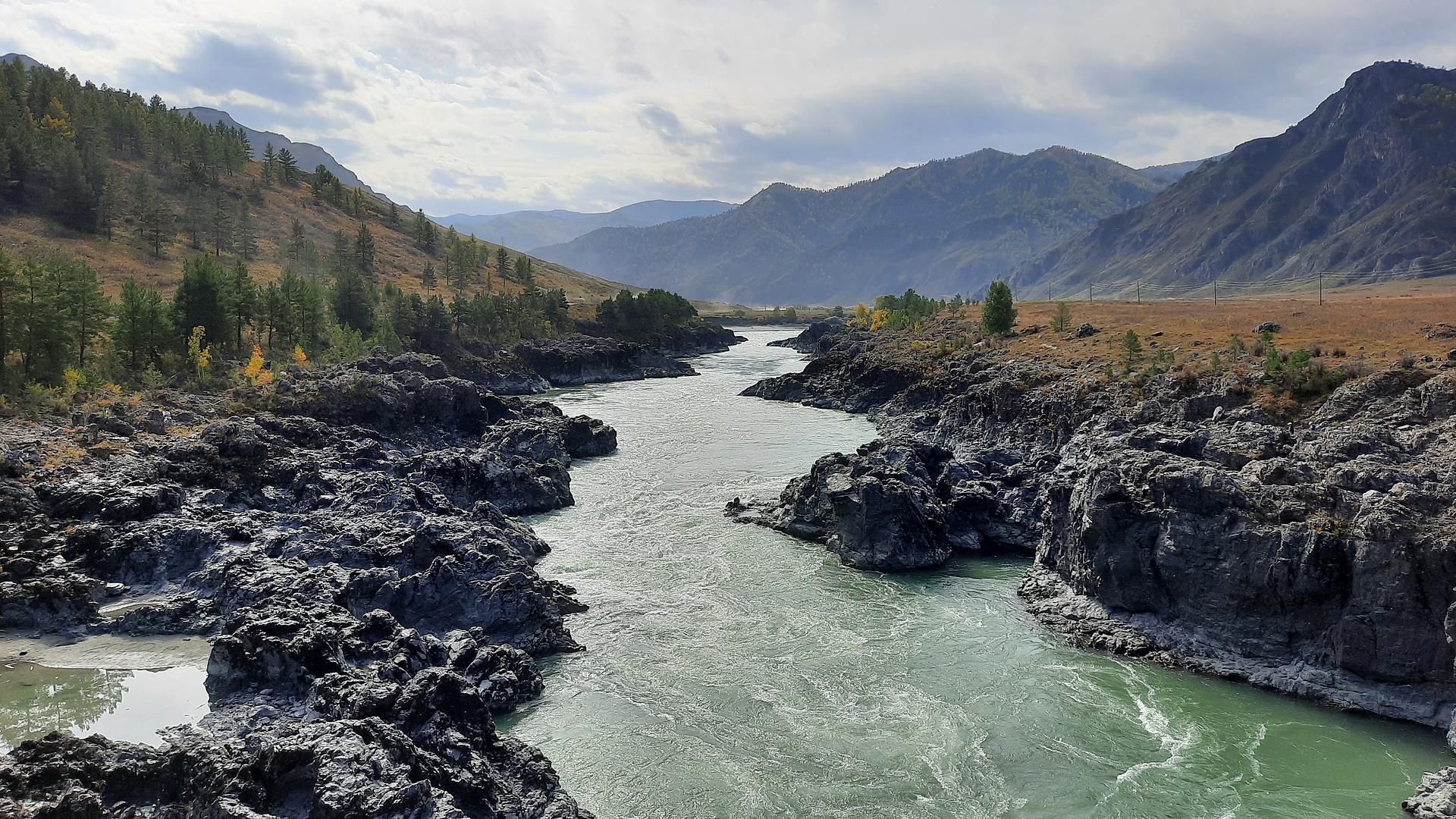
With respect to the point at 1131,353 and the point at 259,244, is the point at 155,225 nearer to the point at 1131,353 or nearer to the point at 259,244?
the point at 259,244

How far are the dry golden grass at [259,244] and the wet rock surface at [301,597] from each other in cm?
5639

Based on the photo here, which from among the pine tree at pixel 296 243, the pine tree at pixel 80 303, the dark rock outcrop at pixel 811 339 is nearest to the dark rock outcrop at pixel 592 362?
the dark rock outcrop at pixel 811 339

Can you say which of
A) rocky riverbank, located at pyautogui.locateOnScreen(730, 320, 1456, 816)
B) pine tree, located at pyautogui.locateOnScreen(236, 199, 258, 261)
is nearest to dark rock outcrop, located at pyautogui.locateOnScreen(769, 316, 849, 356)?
pine tree, located at pyautogui.locateOnScreen(236, 199, 258, 261)

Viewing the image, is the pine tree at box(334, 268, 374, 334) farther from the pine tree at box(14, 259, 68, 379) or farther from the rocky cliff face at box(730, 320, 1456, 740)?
the rocky cliff face at box(730, 320, 1456, 740)

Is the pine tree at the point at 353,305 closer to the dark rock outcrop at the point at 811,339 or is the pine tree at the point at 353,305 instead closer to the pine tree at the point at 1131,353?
the pine tree at the point at 1131,353

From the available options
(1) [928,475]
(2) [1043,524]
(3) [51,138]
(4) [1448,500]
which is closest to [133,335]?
(1) [928,475]

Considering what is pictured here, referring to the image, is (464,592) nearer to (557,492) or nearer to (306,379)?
(557,492)

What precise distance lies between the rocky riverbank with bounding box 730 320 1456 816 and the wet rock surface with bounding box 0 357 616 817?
58.2 ft

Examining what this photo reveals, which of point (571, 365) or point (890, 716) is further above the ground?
Result: point (571, 365)

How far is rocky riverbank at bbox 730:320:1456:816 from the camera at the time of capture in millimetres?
24562

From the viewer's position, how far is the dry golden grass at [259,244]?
102250mm

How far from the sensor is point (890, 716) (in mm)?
25172

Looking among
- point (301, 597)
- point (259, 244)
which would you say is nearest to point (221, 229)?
point (259, 244)

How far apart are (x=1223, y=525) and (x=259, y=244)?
158673 millimetres
